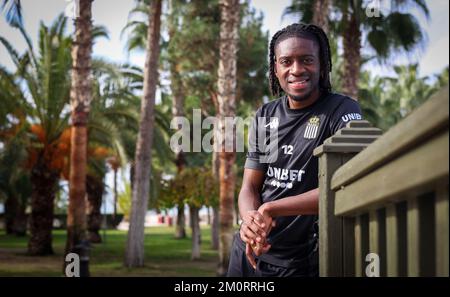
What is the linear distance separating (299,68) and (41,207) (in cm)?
1710

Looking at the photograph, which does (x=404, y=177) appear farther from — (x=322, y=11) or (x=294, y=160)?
(x=322, y=11)

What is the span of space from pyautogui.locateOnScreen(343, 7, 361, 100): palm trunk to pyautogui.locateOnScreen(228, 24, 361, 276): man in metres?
13.3

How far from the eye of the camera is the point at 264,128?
2551 mm

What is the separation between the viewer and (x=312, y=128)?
2.36 metres

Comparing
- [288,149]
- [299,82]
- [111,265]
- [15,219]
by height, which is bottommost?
[111,265]

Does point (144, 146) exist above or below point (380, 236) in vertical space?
above

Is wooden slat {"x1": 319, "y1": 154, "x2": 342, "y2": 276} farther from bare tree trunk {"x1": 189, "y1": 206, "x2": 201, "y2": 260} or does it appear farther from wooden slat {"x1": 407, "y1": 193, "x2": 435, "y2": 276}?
bare tree trunk {"x1": 189, "y1": 206, "x2": 201, "y2": 260}

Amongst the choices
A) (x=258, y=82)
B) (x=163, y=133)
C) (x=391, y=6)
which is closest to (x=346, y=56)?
(x=391, y=6)

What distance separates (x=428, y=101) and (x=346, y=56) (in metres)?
15.3

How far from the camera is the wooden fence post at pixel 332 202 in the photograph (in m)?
1.96

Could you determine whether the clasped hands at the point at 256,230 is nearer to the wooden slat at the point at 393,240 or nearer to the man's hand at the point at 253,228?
the man's hand at the point at 253,228

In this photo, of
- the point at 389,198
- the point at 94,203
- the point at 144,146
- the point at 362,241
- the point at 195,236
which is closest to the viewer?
the point at 389,198

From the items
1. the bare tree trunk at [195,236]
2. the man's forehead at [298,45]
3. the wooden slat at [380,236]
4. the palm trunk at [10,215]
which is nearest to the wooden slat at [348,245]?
the wooden slat at [380,236]

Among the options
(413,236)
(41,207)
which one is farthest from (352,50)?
(413,236)
